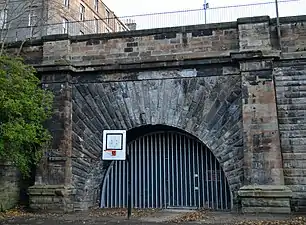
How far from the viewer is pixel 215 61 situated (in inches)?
473

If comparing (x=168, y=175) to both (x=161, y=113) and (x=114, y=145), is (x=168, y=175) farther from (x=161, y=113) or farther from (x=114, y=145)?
(x=114, y=145)

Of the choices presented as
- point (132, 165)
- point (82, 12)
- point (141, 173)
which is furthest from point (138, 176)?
point (82, 12)

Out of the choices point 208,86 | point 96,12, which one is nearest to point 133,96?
point 208,86

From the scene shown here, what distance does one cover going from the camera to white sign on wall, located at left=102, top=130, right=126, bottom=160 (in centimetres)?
1057

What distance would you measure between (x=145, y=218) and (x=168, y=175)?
8.91 feet

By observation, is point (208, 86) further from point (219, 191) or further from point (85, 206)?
point (85, 206)

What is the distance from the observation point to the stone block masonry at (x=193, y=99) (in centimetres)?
1116

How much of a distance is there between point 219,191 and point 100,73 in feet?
18.1

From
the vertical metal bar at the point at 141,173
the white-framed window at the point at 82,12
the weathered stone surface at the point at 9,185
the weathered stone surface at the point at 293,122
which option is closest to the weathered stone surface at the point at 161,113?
the vertical metal bar at the point at 141,173

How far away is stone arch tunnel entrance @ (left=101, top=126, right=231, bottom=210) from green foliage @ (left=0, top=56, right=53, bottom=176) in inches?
111

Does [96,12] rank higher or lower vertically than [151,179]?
higher

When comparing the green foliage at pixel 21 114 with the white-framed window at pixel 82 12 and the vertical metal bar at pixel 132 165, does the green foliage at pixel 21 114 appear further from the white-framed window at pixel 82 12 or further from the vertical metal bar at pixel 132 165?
the white-framed window at pixel 82 12

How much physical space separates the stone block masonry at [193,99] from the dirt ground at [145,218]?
0.62 meters

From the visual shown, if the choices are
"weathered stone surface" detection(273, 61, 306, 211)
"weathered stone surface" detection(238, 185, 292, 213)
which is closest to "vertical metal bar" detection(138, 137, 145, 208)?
"weathered stone surface" detection(238, 185, 292, 213)
